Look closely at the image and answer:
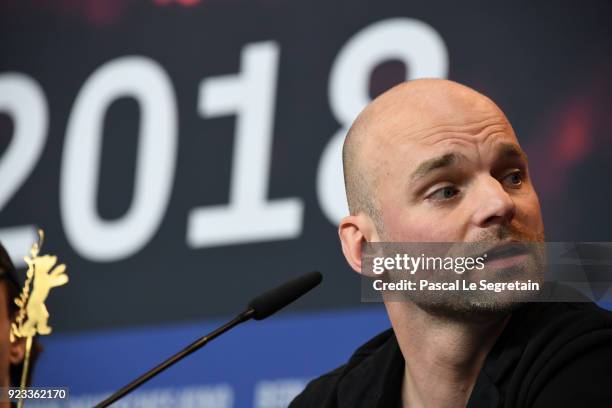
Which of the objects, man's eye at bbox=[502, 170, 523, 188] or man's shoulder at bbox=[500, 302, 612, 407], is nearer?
man's shoulder at bbox=[500, 302, 612, 407]

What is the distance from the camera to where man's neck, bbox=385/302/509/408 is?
69.7 inches

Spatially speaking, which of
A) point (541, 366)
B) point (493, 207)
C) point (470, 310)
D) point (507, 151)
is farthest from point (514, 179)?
point (541, 366)

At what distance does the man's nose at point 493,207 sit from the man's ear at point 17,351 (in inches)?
43.1

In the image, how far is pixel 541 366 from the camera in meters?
1.58

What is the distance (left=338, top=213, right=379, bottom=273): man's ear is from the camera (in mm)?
1959

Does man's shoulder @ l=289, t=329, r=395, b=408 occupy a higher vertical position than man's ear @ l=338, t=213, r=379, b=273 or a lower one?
lower

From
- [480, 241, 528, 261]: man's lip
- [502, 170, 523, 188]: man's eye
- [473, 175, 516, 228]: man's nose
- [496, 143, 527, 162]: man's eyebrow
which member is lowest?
[480, 241, 528, 261]: man's lip

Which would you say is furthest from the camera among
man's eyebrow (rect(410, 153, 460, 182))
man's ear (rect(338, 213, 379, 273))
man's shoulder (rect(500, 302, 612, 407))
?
man's ear (rect(338, 213, 379, 273))

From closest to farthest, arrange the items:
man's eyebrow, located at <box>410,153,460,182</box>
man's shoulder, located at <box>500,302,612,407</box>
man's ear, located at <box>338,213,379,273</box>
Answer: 1. man's shoulder, located at <box>500,302,612,407</box>
2. man's eyebrow, located at <box>410,153,460,182</box>
3. man's ear, located at <box>338,213,379,273</box>

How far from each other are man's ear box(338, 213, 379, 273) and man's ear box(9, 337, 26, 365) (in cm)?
77

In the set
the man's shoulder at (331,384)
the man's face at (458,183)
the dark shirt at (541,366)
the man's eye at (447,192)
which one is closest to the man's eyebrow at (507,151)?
the man's face at (458,183)

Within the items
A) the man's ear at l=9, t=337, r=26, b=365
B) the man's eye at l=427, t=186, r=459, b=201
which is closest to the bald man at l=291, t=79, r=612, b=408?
the man's eye at l=427, t=186, r=459, b=201

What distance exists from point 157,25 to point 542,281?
2218 mm

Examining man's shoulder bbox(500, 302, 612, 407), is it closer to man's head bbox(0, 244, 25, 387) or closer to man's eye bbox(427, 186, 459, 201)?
man's eye bbox(427, 186, 459, 201)
